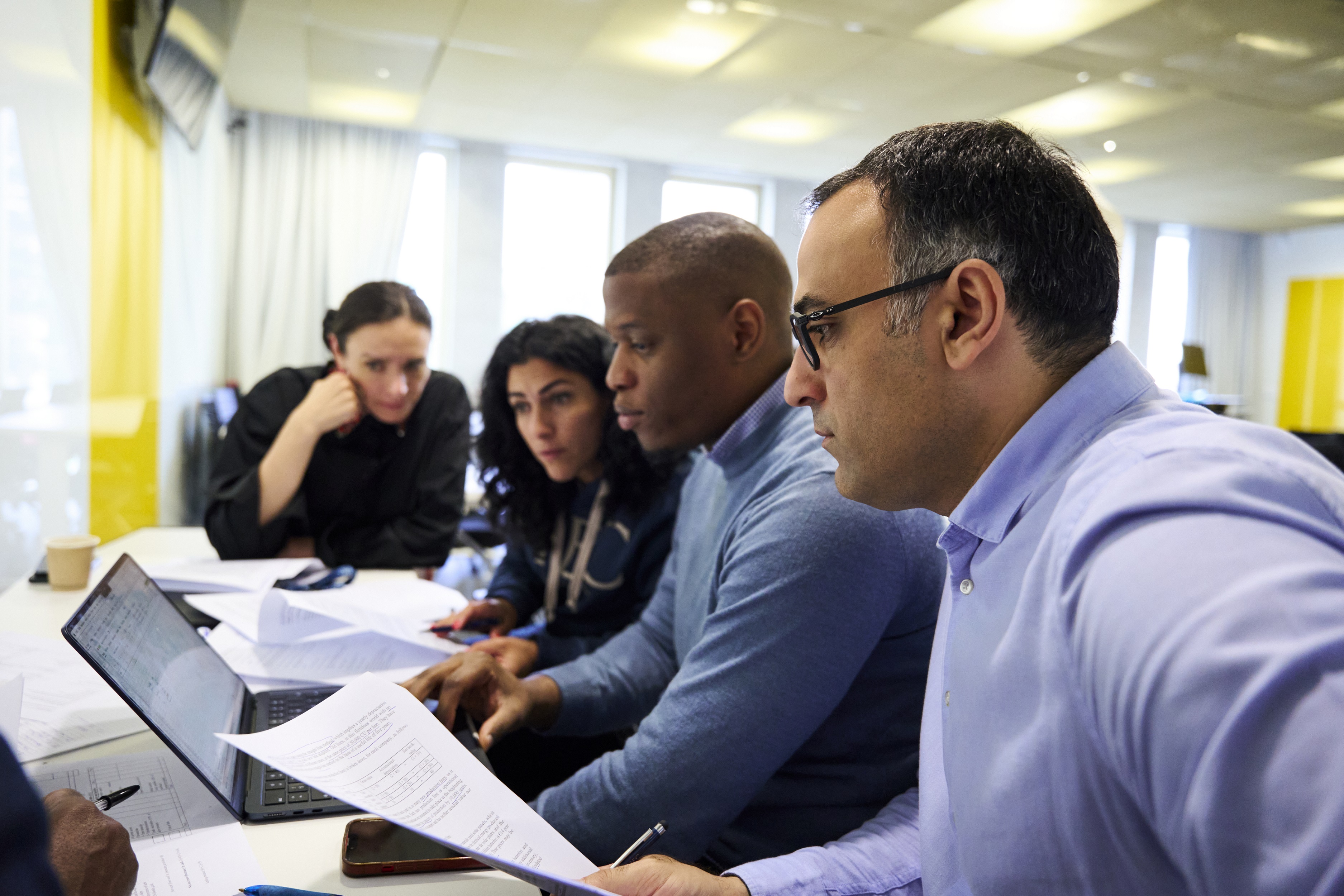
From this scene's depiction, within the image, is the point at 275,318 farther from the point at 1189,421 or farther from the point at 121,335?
the point at 1189,421

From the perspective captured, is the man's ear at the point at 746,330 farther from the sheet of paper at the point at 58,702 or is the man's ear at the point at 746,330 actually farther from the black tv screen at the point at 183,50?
the black tv screen at the point at 183,50

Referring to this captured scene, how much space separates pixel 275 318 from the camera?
6.59 m

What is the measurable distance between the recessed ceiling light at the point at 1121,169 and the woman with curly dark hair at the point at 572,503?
6.11m

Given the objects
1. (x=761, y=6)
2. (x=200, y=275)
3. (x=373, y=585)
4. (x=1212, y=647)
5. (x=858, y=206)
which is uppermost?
(x=761, y=6)

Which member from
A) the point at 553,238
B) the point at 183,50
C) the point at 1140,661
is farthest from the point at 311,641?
the point at 553,238

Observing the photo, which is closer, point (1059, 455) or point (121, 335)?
point (1059, 455)

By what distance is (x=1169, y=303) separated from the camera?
390 inches

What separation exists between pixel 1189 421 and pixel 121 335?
10.1ft

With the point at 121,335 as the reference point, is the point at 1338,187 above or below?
above

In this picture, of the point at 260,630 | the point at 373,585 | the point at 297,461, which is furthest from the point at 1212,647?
the point at 297,461

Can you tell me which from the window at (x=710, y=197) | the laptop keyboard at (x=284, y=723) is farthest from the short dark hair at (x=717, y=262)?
the window at (x=710, y=197)

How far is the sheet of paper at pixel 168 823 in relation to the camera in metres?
0.77

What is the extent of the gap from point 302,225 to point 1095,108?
5.94 meters

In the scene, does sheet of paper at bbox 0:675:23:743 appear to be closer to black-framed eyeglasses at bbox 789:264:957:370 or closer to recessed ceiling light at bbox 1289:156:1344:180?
black-framed eyeglasses at bbox 789:264:957:370
